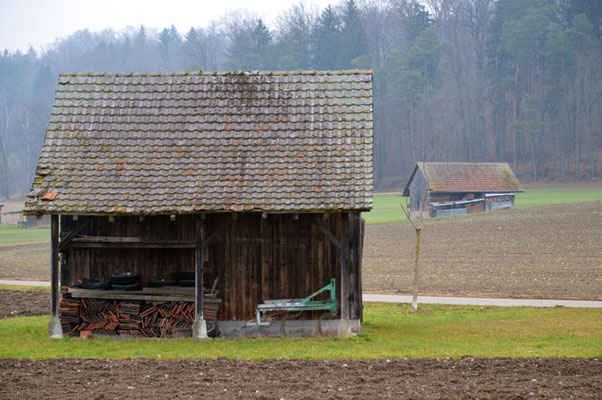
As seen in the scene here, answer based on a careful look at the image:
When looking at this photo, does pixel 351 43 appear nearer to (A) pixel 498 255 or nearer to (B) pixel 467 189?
(B) pixel 467 189

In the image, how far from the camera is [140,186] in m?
17.8

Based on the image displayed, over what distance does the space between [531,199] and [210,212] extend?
63809 millimetres

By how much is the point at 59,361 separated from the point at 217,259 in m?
5.00

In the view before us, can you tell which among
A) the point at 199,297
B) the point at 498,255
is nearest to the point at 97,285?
the point at 199,297

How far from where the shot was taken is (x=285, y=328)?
18.1m

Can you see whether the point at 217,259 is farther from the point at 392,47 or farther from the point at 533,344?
the point at 392,47

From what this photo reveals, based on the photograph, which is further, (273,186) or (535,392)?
(273,186)

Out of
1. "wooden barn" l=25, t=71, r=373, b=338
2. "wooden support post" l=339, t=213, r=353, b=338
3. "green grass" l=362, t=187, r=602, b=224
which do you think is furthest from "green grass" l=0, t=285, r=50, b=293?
"green grass" l=362, t=187, r=602, b=224

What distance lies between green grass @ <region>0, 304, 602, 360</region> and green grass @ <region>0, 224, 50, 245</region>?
3745 cm

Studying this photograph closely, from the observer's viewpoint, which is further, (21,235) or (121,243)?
(21,235)

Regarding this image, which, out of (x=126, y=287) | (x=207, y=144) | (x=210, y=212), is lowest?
(x=126, y=287)

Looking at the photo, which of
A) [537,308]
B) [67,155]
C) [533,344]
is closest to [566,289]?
[537,308]

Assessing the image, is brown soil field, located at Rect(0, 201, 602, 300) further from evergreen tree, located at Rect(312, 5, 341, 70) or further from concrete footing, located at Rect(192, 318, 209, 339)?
evergreen tree, located at Rect(312, 5, 341, 70)

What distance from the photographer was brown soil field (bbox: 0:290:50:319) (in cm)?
2311
